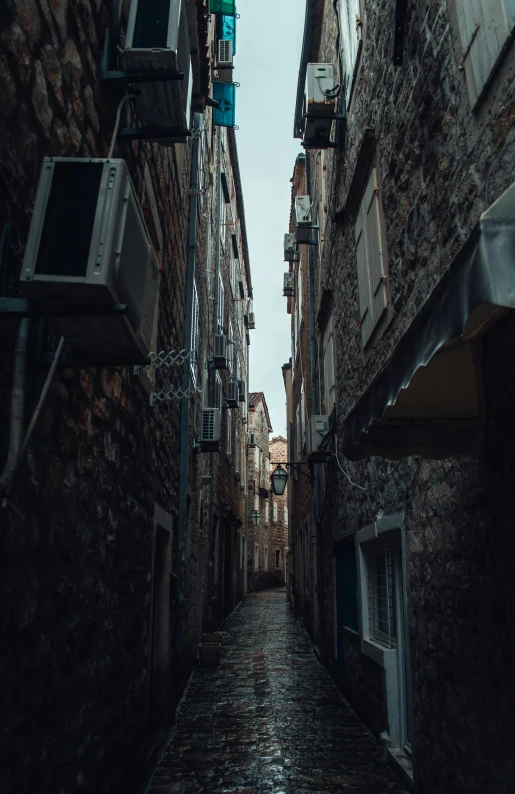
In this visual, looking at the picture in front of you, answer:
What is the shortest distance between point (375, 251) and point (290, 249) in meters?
11.0

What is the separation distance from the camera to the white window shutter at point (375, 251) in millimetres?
4961

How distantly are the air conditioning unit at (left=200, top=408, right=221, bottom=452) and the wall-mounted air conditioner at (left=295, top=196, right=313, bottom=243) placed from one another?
12.3ft

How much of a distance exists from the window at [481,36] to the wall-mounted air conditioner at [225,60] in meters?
8.68

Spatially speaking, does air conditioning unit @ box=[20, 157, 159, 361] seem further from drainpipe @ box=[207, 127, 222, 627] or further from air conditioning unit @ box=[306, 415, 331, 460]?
drainpipe @ box=[207, 127, 222, 627]

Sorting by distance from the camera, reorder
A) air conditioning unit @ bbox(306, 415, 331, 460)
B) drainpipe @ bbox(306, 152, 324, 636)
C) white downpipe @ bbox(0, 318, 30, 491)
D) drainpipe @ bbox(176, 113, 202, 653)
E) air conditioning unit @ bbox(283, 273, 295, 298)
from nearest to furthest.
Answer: white downpipe @ bbox(0, 318, 30, 491) → drainpipe @ bbox(176, 113, 202, 653) → air conditioning unit @ bbox(306, 415, 331, 460) → drainpipe @ bbox(306, 152, 324, 636) → air conditioning unit @ bbox(283, 273, 295, 298)

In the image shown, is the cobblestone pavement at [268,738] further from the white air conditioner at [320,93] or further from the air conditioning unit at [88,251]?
the white air conditioner at [320,93]

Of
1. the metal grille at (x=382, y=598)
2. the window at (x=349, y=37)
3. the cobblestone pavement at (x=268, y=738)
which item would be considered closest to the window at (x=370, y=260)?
the window at (x=349, y=37)

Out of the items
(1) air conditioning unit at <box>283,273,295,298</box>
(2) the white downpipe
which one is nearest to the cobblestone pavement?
(2) the white downpipe

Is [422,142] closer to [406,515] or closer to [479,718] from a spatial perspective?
[406,515]

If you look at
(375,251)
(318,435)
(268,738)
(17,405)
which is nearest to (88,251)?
(17,405)

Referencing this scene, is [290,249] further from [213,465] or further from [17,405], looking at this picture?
[17,405]

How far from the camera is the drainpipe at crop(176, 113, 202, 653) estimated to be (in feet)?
22.0

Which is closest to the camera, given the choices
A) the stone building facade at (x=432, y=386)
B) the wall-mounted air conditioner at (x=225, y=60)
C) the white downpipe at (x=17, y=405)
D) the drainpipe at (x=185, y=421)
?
the white downpipe at (x=17, y=405)

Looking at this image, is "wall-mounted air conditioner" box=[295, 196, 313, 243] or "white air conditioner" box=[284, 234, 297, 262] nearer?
"wall-mounted air conditioner" box=[295, 196, 313, 243]
